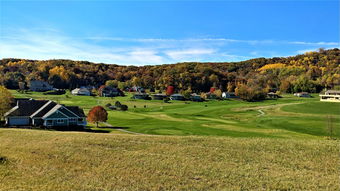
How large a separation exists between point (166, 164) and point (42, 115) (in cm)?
3839

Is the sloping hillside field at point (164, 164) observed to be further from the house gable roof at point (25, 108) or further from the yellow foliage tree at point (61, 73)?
the yellow foliage tree at point (61, 73)

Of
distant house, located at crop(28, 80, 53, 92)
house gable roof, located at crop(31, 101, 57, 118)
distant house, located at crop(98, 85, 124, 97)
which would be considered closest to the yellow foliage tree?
distant house, located at crop(28, 80, 53, 92)

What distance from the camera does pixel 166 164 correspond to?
21.5m

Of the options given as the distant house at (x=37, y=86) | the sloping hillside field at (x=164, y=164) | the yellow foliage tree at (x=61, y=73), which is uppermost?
the yellow foliage tree at (x=61, y=73)

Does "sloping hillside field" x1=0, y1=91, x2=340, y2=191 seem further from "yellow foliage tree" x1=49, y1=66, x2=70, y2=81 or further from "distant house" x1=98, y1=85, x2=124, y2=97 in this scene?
"yellow foliage tree" x1=49, y1=66, x2=70, y2=81

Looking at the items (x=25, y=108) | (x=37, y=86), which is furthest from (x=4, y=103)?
(x=37, y=86)

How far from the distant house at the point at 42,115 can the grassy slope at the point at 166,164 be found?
67.1 ft

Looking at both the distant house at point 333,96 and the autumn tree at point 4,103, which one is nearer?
the autumn tree at point 4,103

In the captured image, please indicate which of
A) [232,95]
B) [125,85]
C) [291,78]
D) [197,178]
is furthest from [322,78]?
[197,178]

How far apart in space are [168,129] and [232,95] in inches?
4089

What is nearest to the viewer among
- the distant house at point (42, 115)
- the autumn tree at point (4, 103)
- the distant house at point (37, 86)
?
the distant house at point (42, 115)

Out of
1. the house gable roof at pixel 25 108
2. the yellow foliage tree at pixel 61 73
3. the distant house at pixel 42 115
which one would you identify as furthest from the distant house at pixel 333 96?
the yellow foliage tree at pixel 61 73

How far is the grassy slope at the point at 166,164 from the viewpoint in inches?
688

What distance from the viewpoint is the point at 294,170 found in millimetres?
20188
